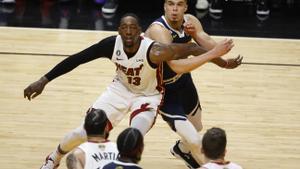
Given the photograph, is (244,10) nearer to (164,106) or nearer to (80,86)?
(80,86)

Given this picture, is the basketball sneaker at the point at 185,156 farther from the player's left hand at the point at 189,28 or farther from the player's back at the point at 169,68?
the player's left hand at the point at 189,28

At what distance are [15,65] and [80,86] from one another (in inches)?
40.9

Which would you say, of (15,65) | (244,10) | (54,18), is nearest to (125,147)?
(15,65)

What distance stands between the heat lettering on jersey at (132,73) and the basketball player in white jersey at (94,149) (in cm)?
104

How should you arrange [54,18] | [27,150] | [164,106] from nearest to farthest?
[164,106], [27,150], [54,18]

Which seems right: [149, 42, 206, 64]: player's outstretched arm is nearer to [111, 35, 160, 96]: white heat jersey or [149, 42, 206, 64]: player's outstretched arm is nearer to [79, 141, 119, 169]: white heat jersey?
[111, 35, 160, 96]: white heat jersey

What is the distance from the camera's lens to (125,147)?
386cm

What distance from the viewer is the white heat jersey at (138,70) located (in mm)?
5363

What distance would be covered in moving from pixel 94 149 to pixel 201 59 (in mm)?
1206

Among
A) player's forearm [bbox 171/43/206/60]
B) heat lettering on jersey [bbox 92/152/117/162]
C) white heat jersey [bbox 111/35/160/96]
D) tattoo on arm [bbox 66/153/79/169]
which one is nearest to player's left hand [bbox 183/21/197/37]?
player's forearm [bbox 171/43/206/60]

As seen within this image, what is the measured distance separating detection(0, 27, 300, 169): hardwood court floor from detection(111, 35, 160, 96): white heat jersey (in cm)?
105

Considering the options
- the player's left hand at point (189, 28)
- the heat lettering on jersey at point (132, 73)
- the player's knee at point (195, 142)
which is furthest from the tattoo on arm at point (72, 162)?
the player's left hand at point (189, 28)

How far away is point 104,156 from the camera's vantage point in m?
4.36

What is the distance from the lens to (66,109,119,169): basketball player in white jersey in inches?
170
